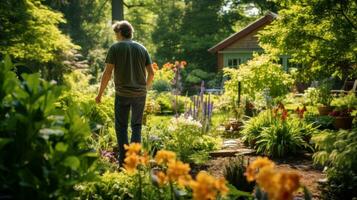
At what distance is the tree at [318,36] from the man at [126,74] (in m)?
3.04

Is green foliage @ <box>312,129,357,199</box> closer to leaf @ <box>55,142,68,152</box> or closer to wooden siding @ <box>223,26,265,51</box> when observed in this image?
leaf @ <box>55,142,68,152</box>

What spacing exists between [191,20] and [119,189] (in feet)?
98.9

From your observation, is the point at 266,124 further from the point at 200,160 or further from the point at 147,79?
the point at 147,79

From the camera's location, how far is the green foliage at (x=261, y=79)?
10.8m

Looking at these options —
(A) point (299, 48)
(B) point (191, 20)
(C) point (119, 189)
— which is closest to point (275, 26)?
(A) point (299, 48)

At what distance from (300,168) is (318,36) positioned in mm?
2574

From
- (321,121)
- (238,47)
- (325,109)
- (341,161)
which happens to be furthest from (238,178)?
(238,47)

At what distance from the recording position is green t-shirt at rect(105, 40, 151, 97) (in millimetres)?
5641

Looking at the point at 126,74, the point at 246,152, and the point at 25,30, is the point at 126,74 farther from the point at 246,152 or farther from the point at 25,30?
the point at 25,30

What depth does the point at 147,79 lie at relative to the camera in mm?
6051

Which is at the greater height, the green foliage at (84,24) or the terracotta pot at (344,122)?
the green foliage at (84,24)

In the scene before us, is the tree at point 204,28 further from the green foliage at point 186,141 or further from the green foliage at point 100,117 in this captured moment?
the green foliage at point 186,141

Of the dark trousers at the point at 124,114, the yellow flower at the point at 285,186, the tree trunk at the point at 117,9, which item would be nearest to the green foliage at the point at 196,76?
the tree trunk at the point at 117,9

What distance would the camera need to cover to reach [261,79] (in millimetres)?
10922
